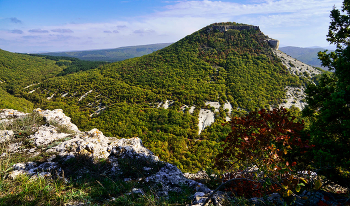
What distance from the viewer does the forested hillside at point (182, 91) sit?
3145 cm

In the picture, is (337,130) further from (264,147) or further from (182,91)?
(182,91)

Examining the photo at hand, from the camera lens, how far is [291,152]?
21.4 ft

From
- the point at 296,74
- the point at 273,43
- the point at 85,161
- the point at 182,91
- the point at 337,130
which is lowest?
the point at 182,91

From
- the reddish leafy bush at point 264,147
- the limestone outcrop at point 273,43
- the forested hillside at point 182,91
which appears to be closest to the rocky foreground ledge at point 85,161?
the reddish leafy bush at point 264,147

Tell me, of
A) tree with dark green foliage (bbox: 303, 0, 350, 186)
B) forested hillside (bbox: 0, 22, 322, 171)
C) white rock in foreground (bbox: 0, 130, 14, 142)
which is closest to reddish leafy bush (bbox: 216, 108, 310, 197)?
tree with dark green foliage (bbox: 303, 0, 350, 186)

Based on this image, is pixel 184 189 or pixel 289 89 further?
pixel 289 89

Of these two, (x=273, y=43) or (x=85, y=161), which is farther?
(x=273, y=43)

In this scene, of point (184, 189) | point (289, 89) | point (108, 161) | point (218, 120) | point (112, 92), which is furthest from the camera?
point (112, 92)

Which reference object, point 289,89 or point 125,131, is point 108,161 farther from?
point 289,89

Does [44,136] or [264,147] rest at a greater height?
[264,147]

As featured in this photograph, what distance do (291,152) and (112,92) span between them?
57049 mm

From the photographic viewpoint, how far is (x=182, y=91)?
161ft

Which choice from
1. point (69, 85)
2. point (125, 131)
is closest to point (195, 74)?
point (125, 131)

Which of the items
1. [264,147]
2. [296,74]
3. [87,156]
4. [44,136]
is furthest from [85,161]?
[296,74]
